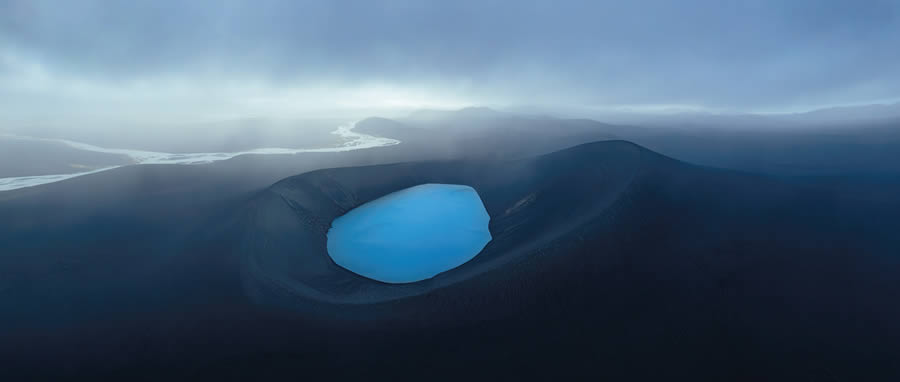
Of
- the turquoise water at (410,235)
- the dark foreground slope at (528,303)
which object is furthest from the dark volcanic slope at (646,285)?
the turquoise water at (410,235)

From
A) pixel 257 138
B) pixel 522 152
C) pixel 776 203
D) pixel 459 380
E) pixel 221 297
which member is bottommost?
pixel 459 380

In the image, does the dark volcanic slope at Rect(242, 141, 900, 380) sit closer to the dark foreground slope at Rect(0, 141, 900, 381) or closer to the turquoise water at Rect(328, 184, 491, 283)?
the dark foreground slope at Rect(0, 141, 900, 381)

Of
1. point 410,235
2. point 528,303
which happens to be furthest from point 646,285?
→ point 410,235

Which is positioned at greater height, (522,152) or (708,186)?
(522,152)

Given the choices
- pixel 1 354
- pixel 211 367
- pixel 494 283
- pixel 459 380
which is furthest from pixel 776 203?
pixel 1 354

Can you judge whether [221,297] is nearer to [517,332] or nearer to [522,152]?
[517,332]

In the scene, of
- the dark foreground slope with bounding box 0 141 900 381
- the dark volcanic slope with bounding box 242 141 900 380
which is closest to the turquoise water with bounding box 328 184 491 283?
the dark volcanic slope with bounding box 242 141 900 380

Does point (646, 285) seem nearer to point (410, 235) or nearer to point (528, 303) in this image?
point (528, 303)
